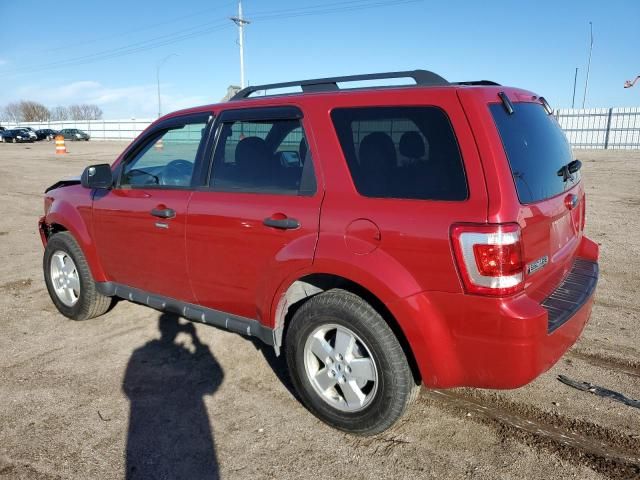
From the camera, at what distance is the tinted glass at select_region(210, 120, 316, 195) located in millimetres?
3027

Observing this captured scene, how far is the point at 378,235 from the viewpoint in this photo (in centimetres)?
260

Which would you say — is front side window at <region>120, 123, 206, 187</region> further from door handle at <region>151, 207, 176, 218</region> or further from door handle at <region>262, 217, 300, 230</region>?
door handle at <region>262, 217, 300, 230</region>

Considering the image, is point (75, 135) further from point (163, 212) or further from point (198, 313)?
point (198, 313)

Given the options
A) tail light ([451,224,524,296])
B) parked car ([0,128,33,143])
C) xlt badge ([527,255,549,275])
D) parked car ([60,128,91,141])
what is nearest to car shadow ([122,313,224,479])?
tail light ([451,224,524,296])

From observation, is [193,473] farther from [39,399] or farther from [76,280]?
[76,280]

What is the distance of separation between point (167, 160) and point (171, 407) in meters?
1.86

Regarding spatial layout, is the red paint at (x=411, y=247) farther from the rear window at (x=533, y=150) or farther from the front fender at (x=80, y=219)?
the front fender at (x=80, y=219)

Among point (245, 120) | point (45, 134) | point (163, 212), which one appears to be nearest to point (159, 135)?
point (163, 212)

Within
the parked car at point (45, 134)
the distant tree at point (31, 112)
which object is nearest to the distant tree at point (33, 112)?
the distant tree at point (31, 112)

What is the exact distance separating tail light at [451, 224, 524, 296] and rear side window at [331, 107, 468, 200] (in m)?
0.21

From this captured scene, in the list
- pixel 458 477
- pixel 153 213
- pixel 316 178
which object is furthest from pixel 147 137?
pixel 458 477

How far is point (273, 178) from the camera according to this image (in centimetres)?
316

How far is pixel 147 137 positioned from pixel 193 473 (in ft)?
8.35

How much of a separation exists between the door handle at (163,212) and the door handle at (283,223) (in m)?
0.89
